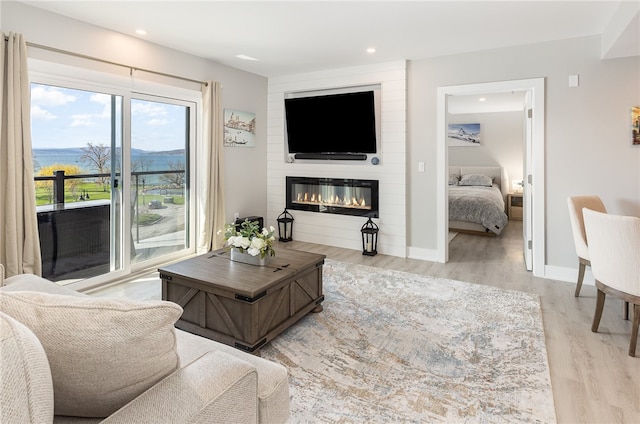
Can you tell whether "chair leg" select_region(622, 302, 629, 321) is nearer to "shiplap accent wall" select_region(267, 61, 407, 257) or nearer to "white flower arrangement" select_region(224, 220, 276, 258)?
"shiplap accent wall" select_region(267, 61, 407, 257)

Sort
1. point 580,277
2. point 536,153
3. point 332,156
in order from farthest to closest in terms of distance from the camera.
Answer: point 332,156
point 536,153
point 580,277

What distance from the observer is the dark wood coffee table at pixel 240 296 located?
2447mm

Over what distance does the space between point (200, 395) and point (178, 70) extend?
14.1ft

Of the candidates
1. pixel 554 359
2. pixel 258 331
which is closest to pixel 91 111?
pixel 258 331

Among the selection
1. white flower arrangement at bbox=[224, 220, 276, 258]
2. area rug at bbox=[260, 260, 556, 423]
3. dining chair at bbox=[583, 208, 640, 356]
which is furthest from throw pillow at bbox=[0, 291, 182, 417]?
dining chair at bbox=[583, 208, 640, 356]

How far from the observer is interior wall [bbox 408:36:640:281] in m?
3.77

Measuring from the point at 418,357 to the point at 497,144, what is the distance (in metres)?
7.39

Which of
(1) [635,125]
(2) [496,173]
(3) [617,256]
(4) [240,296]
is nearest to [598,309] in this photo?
(3) [617,256]

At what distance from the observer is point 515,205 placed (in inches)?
315

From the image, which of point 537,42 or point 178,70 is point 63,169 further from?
point 537,42

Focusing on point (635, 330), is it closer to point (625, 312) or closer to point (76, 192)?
point (625, 312)

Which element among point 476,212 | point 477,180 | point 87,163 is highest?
point 477,180

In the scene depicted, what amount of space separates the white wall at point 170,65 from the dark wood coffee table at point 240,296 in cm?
235

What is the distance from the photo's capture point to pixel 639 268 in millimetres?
2432
